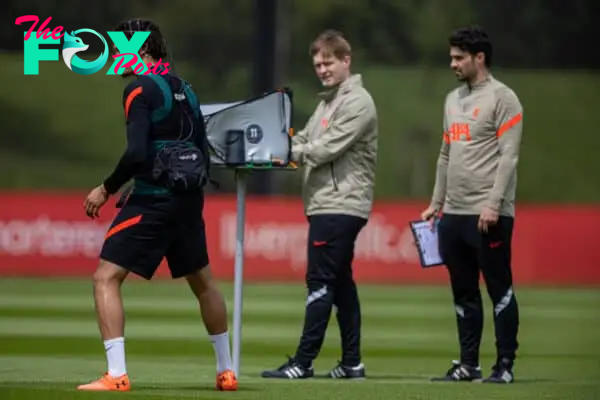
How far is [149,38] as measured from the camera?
8.29 metres

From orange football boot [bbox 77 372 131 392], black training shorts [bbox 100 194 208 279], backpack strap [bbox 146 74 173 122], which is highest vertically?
backpack strap [bbox 146 74 173 122]

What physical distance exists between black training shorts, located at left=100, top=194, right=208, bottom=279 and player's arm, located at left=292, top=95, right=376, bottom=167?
1486 mm

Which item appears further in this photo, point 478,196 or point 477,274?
point 477,274

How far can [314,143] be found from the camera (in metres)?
9.83

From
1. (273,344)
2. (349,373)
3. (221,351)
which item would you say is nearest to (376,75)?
(273,344)

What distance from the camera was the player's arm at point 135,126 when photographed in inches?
321

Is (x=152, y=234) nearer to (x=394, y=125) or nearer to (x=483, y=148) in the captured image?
(x=483, y=148)

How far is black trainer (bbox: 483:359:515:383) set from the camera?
9807mm

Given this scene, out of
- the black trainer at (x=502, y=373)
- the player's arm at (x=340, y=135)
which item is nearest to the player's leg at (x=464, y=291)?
the black trainer at (x=502, y=373)

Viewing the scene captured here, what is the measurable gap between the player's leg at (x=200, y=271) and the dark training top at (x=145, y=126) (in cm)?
32

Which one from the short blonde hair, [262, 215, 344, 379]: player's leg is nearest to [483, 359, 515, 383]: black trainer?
[262, 215, 344, 379]: player's leg

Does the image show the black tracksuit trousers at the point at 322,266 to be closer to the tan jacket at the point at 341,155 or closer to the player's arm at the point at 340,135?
the tan jacket at the point at 341,155

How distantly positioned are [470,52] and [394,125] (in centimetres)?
2747

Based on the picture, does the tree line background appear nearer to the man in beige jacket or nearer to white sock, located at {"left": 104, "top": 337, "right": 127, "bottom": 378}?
the man in beige jacket
